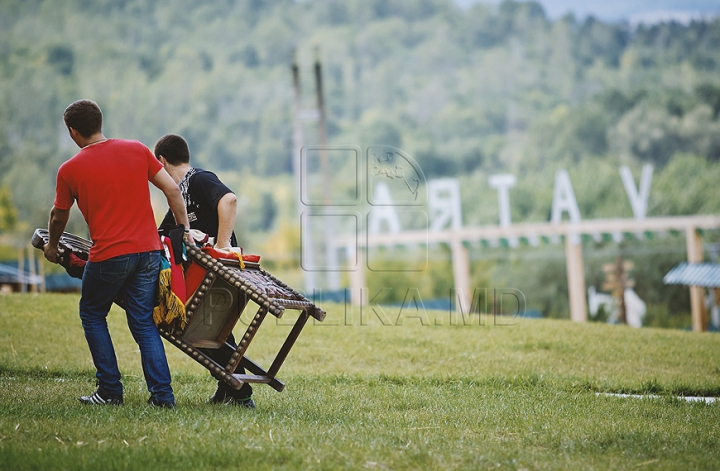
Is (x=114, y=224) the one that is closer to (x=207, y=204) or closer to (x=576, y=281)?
(x=207, y=204)

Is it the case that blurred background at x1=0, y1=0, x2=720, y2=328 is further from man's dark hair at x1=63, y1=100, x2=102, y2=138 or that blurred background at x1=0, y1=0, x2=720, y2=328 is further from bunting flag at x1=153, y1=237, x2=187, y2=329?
man's dark hair at x1=63, y1=100, x2=102, y2=138

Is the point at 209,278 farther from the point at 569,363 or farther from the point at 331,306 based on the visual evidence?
the point at 331,306

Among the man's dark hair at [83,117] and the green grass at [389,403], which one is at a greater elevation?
the man's dark hair at [83,117]

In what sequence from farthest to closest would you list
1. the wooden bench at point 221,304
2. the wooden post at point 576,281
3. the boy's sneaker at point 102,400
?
the wooden post at point 576,281, the boy's sneaker at point 102,400, the wooden bench at point 221,304

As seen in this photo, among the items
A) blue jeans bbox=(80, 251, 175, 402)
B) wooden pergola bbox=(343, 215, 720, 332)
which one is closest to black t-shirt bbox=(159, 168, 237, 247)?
blue jeans bbox=(80, 251, 175, 402)

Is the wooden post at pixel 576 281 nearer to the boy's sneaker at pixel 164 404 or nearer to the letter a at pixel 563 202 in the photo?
the letter a at pixel 563 202

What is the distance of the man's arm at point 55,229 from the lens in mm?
5605

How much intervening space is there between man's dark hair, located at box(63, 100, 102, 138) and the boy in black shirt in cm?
59

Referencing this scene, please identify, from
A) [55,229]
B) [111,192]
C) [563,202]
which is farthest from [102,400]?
[563,202]

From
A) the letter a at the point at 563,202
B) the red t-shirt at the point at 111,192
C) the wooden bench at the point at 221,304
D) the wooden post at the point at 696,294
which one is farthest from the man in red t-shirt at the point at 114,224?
the letter a at the point at 563,202

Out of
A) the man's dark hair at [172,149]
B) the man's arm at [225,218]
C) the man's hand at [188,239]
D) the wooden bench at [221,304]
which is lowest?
the wooden bench at [221,304]

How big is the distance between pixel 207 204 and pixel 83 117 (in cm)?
106

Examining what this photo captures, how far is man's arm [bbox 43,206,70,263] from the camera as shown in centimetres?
561

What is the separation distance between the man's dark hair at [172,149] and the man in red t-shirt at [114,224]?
0.47m
